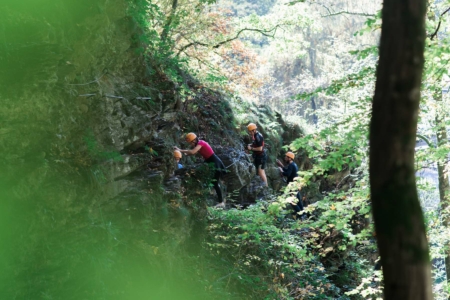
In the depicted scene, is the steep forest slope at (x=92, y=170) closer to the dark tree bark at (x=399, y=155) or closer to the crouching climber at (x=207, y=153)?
the crouching climber at (x=207, y=153)

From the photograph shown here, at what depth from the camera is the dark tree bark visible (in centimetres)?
240

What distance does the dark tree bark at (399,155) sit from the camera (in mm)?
2400

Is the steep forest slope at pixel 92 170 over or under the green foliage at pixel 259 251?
over

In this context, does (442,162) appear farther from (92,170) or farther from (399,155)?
(399,155)

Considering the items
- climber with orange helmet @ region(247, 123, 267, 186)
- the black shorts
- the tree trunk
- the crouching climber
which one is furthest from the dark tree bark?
the black shorts

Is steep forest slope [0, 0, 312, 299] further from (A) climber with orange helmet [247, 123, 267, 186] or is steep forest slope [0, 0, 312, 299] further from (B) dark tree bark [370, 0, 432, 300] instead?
(B) dark tree bark [370, 0, 432, 300]

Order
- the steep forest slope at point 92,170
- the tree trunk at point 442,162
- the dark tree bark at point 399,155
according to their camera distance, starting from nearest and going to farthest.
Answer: the dark tree bark at point 399,155 < the steep forest slope at point 92,170 < the tree trunk at point 442,162

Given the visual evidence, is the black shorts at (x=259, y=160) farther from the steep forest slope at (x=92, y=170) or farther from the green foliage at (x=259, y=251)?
the steep forest slope at (x=92, y=170)

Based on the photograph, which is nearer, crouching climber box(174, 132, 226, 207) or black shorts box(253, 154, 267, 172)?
crouching climber box(174, 132, 226, 207)

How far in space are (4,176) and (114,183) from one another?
Result: 210 cm

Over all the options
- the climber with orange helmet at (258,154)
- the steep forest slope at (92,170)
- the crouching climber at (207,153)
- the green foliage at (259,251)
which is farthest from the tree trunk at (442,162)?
the steep forest slope at (92,170)

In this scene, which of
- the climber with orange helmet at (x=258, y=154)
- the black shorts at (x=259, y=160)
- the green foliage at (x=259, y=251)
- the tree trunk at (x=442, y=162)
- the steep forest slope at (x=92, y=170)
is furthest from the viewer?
the black shorts at (x=259, y=160)

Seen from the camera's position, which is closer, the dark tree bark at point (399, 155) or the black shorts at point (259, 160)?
the dark tree bark at point (399, 155)

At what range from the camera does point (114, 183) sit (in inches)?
267
